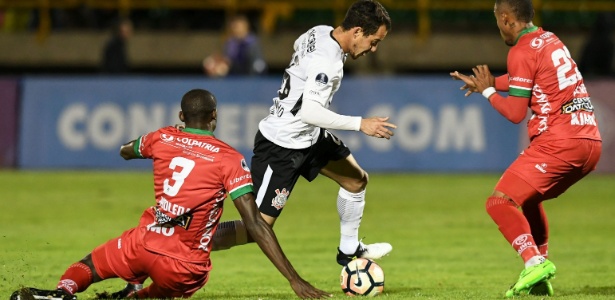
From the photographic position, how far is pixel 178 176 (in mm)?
7117

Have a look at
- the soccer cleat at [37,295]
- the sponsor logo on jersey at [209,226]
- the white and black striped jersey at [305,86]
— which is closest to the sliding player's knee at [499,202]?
the white and black striped jersey at [305,86]

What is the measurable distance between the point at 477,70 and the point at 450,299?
170 centimetres

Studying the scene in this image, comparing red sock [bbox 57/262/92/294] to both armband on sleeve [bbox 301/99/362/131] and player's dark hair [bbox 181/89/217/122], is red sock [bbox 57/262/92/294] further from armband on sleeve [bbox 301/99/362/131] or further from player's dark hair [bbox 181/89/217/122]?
armband on sleeve [bbox 301/99/362/131]

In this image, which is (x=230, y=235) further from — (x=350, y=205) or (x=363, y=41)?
(x=363, y=41)

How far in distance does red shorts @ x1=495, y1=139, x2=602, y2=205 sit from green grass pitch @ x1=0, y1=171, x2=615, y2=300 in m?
0.75

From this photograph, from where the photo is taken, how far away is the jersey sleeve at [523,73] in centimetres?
756

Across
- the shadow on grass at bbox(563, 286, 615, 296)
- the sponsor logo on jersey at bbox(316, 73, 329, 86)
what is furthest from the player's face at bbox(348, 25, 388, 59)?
the shadow on grass at bbox(563, 286, 615, 296)

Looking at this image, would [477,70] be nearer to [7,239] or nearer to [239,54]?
[7,239]

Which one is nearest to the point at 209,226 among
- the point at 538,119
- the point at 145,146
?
the point at 145,146

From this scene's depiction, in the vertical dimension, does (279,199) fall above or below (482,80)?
below

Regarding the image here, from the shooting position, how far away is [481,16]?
23734mm

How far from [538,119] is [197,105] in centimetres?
244

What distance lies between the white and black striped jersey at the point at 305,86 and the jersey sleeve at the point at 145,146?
1.16 metres

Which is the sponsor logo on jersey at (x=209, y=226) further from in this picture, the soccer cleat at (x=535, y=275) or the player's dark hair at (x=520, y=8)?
the player's dark hair at (x=520, y=8)
